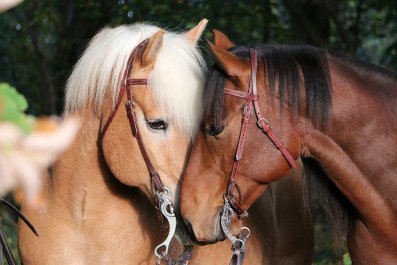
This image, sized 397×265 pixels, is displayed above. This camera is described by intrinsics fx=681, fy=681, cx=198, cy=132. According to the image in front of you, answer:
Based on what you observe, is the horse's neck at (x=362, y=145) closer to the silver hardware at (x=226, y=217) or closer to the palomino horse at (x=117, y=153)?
the silver hardware at (x=226, y=217)

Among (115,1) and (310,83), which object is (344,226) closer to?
(310,83)

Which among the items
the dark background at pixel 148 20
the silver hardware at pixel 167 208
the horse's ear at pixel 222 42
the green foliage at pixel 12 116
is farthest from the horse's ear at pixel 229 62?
the dark background at pixel 148 20

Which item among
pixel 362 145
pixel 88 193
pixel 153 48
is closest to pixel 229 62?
pixel 153 48

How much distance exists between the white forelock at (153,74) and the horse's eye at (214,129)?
218 mm

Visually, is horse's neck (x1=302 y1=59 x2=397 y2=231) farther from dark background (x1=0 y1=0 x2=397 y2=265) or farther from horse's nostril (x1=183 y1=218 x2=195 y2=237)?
dark background (x1=0 y1=0 x2=397 y2=265)

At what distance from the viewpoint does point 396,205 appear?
9.47ft

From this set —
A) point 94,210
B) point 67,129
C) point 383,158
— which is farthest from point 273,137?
point 67,129

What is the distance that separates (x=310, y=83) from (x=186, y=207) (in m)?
0.75

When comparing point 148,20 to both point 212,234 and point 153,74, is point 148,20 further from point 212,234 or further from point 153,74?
point 212,234

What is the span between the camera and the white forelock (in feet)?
10.1

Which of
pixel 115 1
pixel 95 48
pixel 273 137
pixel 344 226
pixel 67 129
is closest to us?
pixel 67 129

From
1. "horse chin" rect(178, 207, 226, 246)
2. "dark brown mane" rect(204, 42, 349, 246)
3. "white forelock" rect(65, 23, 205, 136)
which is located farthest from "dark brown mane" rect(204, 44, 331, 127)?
"horse chin" rect(178, 207, 226, 246)

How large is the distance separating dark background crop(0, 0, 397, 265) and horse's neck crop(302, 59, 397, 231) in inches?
140

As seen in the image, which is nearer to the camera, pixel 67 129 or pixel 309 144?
pixel 67 129
